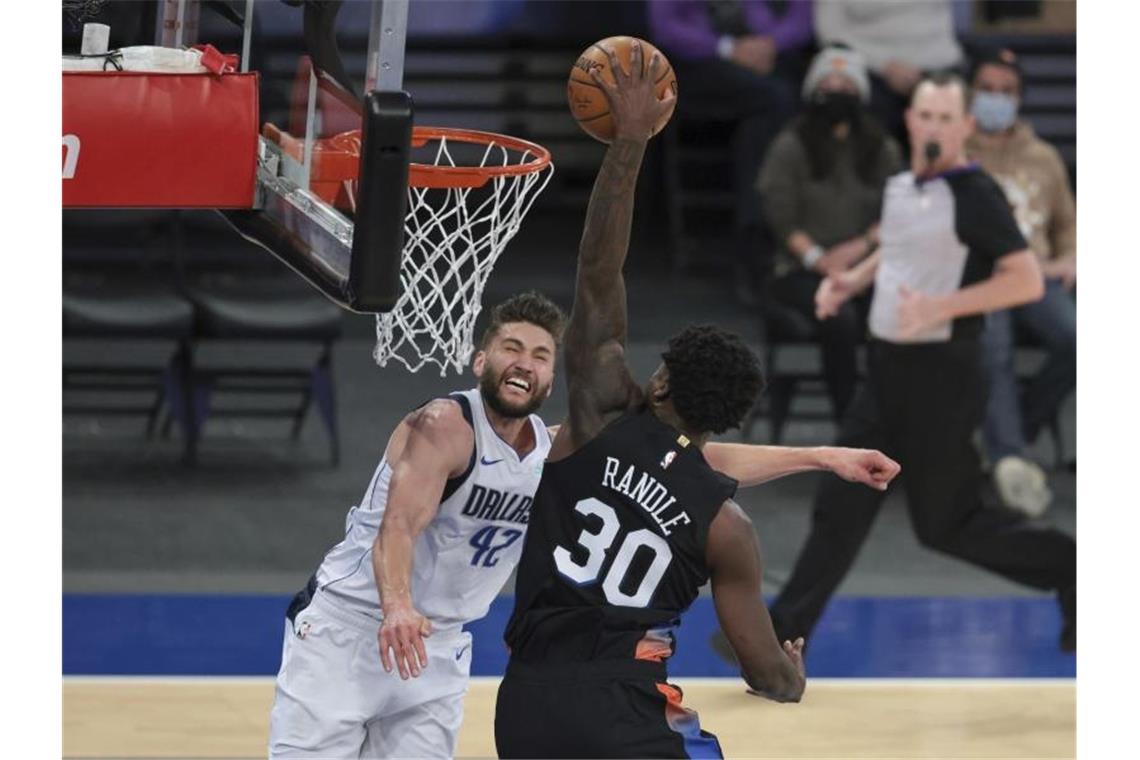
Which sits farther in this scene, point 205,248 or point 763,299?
point 205,248

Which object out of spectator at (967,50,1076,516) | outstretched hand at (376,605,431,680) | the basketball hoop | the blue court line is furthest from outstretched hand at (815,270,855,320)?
outstretched hand at (376,605,431,680)

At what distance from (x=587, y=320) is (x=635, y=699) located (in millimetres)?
758

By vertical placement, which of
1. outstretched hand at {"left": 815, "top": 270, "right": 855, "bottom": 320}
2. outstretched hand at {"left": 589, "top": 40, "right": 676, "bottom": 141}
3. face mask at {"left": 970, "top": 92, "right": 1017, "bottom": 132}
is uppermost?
face mask at {"left": 970, "top": 92, "right": 1017, "bottom": 132}

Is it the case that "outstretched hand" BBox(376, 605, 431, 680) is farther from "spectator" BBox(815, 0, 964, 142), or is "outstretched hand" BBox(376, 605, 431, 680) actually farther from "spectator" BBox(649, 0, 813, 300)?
"spectator" BBox(815, 0, 964, 142)

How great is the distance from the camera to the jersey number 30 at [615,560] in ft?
13.4

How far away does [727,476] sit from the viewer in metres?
4.24

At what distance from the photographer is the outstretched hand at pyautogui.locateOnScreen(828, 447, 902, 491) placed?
4.29 meters

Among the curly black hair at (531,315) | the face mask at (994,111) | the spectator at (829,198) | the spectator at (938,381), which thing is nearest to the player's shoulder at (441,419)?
the curly black hair at (531,315)

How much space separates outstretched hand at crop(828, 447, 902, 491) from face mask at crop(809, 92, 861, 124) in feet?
18.6

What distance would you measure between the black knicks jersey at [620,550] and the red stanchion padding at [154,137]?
0.92 m

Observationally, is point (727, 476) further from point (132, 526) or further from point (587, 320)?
point (132, 526)

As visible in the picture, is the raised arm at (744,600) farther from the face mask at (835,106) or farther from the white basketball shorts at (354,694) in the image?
Answer: the face mask at (835,106)

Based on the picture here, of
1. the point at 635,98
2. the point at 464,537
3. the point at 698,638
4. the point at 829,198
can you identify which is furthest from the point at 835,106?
the point at 635,98
